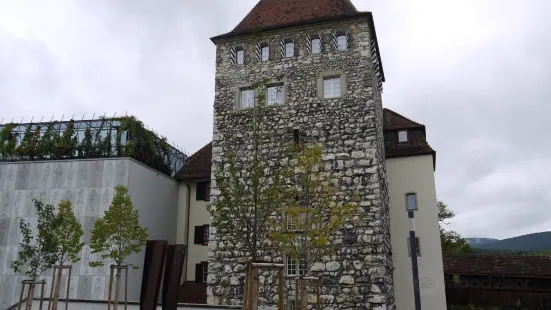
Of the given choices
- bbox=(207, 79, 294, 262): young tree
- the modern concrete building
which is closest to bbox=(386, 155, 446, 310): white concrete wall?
bbox=(207, 79, 294, 262): young tree

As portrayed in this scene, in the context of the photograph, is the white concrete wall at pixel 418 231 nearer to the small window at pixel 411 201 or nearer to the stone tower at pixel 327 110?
the small window at pixel 411 201

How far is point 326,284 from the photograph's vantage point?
1781cm

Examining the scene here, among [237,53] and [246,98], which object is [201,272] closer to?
[246,98]

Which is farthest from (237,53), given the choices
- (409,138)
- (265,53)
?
(409,138)

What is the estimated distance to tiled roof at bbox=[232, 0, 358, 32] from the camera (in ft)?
69.5

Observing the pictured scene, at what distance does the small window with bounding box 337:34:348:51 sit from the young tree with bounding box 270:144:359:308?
5274 millimetres

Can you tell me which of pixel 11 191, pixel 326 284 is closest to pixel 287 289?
pixel 326 284

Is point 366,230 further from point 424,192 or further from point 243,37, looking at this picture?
point 243,37

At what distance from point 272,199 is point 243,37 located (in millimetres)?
11568

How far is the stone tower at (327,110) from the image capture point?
1786 cm

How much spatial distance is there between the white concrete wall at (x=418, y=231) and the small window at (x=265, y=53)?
7838mm

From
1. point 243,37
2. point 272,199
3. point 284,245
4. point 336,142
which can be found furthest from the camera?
point 243,37

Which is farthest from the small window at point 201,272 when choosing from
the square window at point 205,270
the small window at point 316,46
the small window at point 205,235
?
the small window at point 316,46

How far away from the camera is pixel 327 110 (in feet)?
64.6
